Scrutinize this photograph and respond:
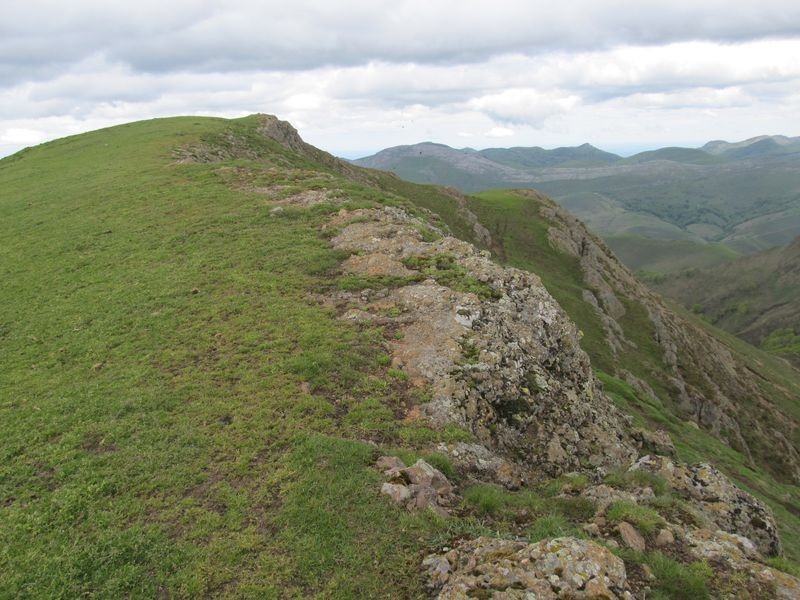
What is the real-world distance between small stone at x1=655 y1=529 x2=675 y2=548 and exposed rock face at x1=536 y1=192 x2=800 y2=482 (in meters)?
50.8

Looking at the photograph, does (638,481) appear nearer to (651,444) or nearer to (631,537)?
(631,537)

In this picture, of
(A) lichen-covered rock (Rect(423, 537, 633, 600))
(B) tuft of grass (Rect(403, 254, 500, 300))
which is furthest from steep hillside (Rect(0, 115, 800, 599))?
(B) tuft of grass (Rect(403, 254, 500, 300))

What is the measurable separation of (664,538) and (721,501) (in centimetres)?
596

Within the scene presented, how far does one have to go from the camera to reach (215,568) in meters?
10.4

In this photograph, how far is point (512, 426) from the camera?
17.7 meters

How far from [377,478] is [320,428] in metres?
3.01

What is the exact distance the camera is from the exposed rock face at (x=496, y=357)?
17375 mm

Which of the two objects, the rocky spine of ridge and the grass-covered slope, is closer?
the rocky spine of ridge

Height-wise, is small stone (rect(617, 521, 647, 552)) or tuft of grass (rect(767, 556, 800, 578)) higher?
small stone (rect(617, 521, 647, 552))

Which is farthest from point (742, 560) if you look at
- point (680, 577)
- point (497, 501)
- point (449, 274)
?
point (449, 274)

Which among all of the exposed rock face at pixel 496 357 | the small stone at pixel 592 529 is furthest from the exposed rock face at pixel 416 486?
the small stone at pixel 592 529

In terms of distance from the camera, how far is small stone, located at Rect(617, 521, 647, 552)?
11055 millimetres

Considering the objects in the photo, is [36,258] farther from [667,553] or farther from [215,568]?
[667,553]

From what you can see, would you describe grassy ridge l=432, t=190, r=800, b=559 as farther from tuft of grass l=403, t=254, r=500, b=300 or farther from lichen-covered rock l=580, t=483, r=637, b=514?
tuft of grass l=403, t=254, r=500, b=300
